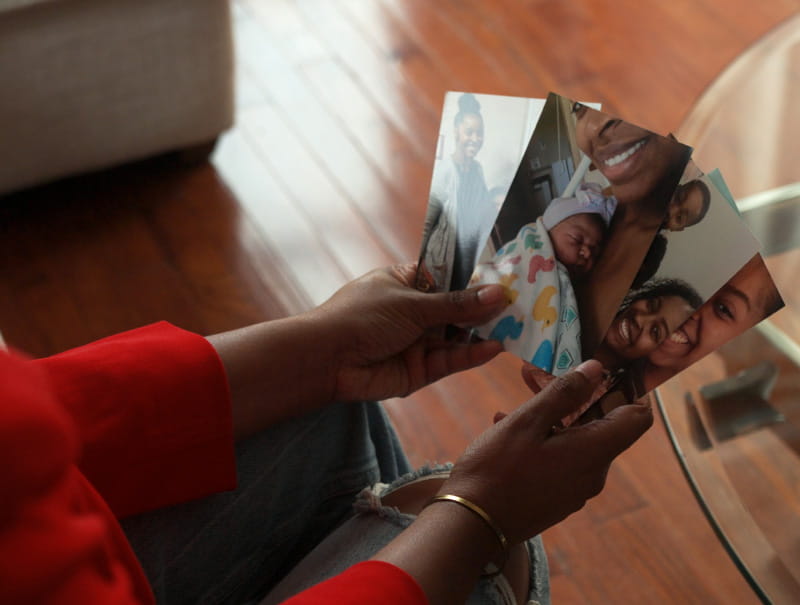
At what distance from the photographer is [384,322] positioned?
0.96 meters

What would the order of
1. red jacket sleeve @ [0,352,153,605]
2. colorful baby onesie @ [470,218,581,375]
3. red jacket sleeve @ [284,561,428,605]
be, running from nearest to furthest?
red jacket sleeve @ [0,352,153,605], red jacket sleeve @ [284,561,428,605], colorful baby onesie @ [470,218,581,375]

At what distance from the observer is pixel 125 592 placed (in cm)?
65

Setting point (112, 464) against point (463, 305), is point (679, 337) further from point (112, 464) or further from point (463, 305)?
point (112, 464)

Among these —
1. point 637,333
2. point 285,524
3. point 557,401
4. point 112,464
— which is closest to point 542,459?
point 557,401

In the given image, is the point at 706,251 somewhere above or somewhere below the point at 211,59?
above

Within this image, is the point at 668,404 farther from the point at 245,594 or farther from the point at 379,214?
the point at 379,214

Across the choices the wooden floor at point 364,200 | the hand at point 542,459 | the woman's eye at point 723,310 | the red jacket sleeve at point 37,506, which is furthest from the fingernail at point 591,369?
the wooden floor at point 364,200

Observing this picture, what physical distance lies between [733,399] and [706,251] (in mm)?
268

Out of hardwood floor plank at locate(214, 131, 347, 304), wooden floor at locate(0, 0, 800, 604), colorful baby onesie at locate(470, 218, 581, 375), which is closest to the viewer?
colorful baby onesie at locate(470, 218, 581, 375)

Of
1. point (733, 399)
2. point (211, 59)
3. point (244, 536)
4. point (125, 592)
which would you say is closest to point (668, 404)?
point (733, 399)

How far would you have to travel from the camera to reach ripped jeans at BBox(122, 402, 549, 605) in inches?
Result: 33.3

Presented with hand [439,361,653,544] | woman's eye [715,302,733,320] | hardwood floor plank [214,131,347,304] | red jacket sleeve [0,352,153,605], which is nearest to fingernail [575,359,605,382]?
hand [439,361,653,544]

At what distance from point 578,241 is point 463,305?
0.13 m

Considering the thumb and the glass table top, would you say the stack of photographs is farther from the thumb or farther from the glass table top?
the glass table top
